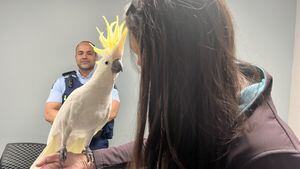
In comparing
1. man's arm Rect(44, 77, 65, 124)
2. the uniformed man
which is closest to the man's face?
the uniformed man

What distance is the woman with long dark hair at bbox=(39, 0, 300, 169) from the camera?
0.45m

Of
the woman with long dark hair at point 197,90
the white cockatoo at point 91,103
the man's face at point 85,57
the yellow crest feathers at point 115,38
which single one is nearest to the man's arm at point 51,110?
the man's face at point 85,57

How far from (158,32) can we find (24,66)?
6.50 feet

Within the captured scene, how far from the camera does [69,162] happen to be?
2.25 ft

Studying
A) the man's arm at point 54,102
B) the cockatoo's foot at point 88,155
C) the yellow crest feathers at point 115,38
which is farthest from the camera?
the man's arm at point 54,102

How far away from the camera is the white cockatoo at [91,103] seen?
623mm

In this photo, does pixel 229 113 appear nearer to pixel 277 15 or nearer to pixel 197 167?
pixel 197 167

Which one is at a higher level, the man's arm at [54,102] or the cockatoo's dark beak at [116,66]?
the cockatoo's dark beak at [116,66]

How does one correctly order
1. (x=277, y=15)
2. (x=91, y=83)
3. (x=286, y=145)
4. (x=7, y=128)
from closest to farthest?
(x=286, y=145) → (x=91, y=83) → (x=277, y=15) → (x=7, y=128)

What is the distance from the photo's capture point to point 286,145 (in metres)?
0.43

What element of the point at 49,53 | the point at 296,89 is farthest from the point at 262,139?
the point at 49,53

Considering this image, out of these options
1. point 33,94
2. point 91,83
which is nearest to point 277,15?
point 33,94

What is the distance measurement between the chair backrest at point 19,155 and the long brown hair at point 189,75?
3.32 feet

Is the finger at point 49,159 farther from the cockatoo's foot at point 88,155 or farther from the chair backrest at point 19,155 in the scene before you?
the chair backrest at point 19,155
